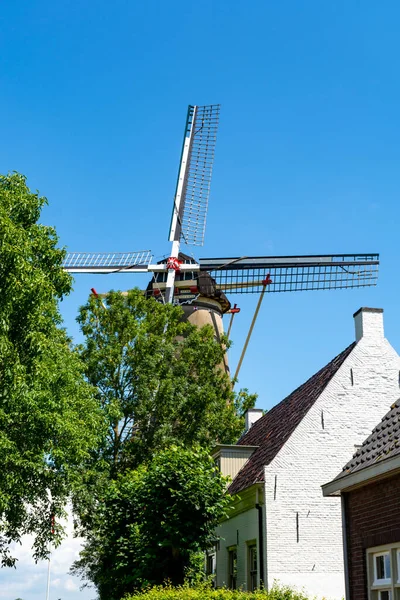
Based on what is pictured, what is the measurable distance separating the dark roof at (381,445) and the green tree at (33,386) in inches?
338

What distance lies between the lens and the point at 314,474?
2156cm

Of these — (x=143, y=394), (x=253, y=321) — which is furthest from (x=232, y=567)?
(x=253, y=321)

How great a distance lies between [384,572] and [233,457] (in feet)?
47.8

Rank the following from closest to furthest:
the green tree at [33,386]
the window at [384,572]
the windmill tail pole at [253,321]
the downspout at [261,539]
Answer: the window at [384,572], the green tree at [33,386], the downspout at [261,539], the windmill tail pole at [253,321]

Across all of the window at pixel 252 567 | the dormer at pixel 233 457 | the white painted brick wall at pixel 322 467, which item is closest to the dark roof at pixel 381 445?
the white painted brick wall at pixel 322 467

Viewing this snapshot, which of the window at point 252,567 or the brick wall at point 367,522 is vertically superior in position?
the brick wall at point 367,522

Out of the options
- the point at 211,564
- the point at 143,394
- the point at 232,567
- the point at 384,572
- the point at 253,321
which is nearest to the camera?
the point at 384,572

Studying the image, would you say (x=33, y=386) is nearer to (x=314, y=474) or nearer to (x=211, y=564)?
(x=314, y=474)

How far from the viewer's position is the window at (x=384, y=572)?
11.8 metres

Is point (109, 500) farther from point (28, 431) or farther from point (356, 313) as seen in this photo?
point (356, 313)

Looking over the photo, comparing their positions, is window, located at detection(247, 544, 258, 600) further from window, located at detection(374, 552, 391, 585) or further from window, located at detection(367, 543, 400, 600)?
window, located at detection(374, 552, 391, 585)

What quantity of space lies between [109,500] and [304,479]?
6.96m

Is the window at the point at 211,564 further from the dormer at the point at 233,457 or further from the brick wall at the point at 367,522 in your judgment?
the brick wall at the point at 367,522

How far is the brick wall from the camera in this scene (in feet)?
38.9
